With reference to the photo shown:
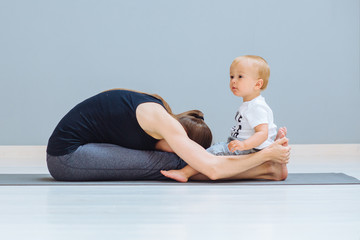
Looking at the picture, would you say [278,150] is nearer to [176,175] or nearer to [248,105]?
[248,105]

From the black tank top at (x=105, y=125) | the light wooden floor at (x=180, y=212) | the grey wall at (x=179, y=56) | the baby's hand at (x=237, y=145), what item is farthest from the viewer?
the grey wall at (x=179, y=56)

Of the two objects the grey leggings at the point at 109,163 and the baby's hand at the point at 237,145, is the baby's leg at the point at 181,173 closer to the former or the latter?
the grey leggings at the point at 109,163

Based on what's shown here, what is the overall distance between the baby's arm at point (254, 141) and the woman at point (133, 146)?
9cm

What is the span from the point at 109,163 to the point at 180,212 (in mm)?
911

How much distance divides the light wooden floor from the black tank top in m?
0.27

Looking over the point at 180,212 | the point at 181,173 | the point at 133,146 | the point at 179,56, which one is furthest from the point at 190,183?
the point at 179,56

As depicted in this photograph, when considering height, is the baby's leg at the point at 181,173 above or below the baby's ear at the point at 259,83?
below

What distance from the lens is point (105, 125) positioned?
2.76 metres

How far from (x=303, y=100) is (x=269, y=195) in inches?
110

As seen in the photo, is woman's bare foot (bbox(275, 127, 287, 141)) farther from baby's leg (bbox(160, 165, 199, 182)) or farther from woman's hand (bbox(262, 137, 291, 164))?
baby's leg (bbox(160, 165, 199, 182))

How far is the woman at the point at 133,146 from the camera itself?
8.68ft

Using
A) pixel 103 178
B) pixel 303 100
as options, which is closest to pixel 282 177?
pixel 103 178

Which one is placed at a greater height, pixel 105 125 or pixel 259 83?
pixel 259 83

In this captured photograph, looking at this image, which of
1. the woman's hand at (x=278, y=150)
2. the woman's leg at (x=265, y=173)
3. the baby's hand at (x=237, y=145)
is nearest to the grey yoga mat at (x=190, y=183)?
the woman's leg at (x=265, y=173)
